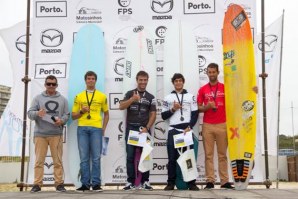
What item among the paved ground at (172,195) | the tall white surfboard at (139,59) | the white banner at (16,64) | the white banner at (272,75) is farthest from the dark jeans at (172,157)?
the white banner at (16,64)

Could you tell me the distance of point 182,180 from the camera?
5695mm

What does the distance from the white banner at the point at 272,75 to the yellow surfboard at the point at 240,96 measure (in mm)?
866

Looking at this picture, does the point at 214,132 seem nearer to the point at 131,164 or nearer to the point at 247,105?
the point at 247,105

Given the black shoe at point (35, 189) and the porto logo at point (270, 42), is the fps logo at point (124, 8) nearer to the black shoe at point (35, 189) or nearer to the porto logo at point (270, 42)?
the porto logo at point (270, 42)

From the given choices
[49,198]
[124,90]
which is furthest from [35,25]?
[49,198]

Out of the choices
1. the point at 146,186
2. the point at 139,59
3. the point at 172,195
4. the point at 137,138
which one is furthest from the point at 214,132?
the point at 139,59

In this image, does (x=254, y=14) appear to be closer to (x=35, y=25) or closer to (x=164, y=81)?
Result: (x=164, y=81)

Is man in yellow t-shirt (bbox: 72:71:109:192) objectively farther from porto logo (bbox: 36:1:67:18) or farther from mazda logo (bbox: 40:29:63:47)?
porto logo (bbox: 36:1:67:18)

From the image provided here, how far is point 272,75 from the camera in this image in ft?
22.6

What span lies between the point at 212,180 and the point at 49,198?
2424 mm

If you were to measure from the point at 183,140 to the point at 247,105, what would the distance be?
3.51ft

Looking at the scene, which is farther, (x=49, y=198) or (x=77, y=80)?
(x=77, y=80)

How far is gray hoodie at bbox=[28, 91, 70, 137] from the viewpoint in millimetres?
5590

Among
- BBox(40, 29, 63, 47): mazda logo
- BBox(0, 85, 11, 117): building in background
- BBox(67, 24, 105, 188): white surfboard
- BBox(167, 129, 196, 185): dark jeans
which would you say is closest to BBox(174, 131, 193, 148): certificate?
BBox(167, 129, 196, 185): dark jeans
